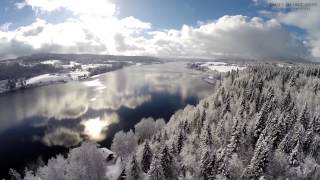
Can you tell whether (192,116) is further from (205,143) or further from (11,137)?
(11,137)

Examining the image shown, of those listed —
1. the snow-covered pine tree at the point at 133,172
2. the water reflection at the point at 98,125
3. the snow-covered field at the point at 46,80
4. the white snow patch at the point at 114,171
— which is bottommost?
the white snow patch at the point at 114,171

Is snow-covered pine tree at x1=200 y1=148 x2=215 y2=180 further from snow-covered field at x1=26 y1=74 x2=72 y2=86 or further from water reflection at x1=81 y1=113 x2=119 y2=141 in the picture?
snow-covered field at x1=26 y1=74 x2=72 y2=86

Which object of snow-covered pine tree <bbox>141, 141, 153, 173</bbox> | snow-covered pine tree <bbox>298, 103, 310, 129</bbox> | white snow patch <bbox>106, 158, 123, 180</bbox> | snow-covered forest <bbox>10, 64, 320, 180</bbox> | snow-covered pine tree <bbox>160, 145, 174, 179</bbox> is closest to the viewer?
snow-covered forest <bbox>10, 64, 320, 180</bbox>

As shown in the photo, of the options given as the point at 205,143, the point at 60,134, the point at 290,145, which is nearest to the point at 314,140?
the point at 290,145

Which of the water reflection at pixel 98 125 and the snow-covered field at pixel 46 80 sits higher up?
the snow-covered field at pixel 46 80

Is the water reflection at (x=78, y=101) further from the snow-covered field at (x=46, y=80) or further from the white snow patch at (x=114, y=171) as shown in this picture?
the white snow patch at (x=114, y=171)

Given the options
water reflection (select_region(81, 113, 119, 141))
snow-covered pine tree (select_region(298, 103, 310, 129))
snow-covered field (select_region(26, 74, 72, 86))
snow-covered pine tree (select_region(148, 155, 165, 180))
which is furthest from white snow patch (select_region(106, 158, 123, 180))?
snow-covered field (select_region(26, 74, 72, 86))

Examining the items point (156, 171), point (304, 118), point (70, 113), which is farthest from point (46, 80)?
point (304, 118)

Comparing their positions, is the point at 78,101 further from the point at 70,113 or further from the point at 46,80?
the point at 46,80

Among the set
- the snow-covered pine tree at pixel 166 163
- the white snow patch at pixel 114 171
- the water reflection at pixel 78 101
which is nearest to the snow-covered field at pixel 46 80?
the water reflection at pixel 78 101
